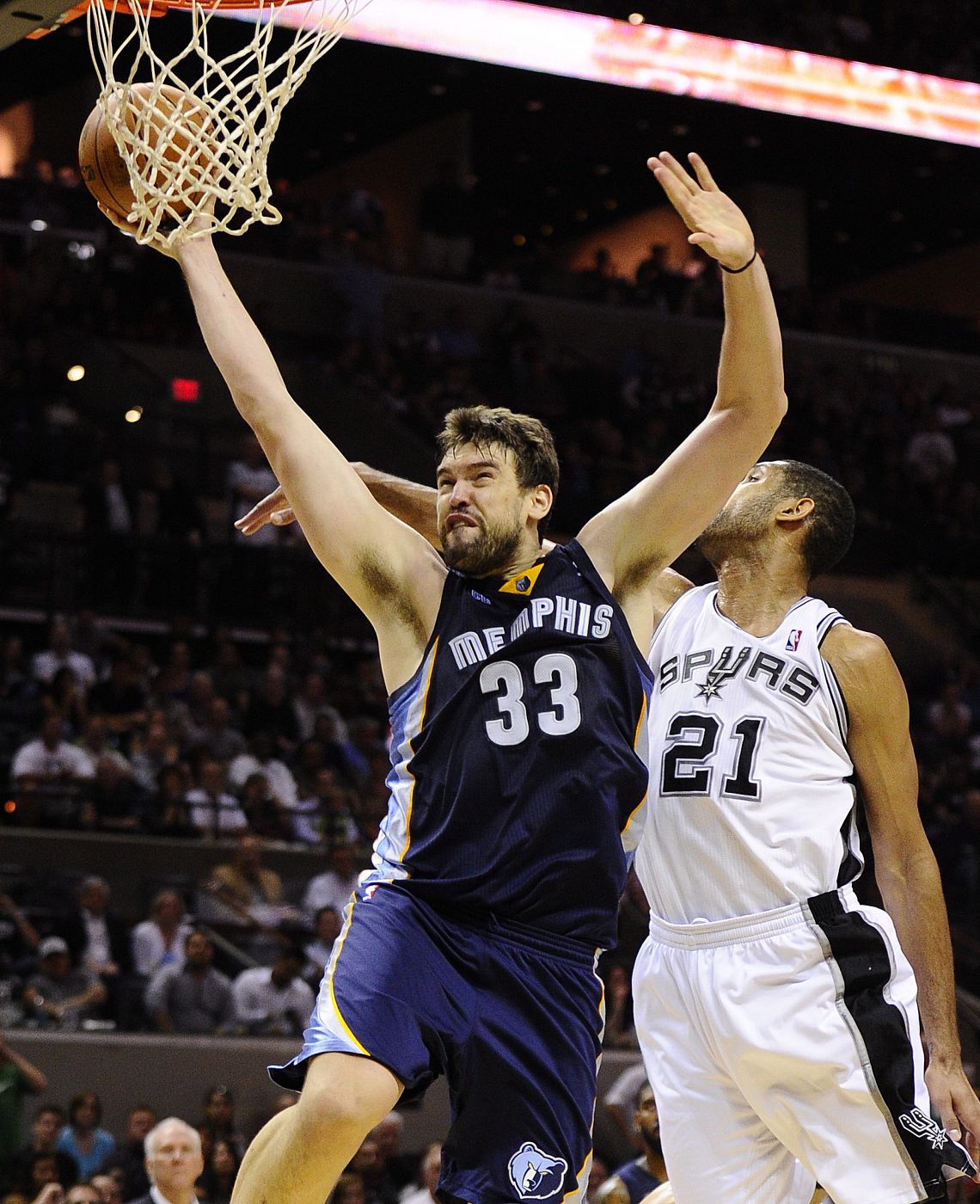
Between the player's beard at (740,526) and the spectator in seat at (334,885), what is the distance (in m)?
6.81

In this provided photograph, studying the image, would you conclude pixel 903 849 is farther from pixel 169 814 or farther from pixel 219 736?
pixel 219 736

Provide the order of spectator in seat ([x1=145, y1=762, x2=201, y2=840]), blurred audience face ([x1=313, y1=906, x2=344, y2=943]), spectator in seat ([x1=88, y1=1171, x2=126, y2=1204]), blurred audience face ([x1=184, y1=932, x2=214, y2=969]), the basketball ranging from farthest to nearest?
spectator in seat ([x1=145, y1=762, x2=201, y2=840])
blurred audience face ([x1=313, y1=906, x2=344, y2=943])
blurred audience face ([x1=184, y1=932, x2=214, y2=969])
spectator in seat ([x1=88, y1=1171, x2=126, y2=1204])
the basketball

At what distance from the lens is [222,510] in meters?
15.3

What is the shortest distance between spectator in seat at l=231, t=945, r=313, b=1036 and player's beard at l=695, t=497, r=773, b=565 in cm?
629

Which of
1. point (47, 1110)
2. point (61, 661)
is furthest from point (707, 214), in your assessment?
point (61, 661)

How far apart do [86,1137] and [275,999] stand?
1.49m

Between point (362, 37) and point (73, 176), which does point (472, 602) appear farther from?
point (73, 176)

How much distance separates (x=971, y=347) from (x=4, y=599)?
13141mm

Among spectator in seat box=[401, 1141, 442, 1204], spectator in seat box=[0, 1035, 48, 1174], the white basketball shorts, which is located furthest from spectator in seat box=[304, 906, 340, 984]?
the white basketball shorts

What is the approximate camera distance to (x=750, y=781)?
Answer: 4262mm

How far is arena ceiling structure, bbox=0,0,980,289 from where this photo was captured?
1856 centimetres

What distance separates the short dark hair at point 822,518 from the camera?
4.60m

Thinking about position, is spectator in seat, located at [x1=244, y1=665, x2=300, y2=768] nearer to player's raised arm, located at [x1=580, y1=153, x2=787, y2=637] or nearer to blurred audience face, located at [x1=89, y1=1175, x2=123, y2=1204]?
blurred audience face, located at [x1=89, y1=1175, x2=123, y2=1204]

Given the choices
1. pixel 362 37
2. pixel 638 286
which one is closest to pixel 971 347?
pixel 638 286
